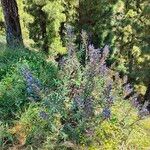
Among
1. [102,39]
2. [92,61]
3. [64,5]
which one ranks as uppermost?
[92,61]

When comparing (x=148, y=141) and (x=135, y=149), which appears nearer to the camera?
(x=135, y=149)

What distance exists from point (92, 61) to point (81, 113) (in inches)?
28.8

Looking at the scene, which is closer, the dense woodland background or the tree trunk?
the dense woodland background

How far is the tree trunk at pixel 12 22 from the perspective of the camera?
11.6 m

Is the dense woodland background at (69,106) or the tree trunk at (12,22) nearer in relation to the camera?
the dense woodland background at (69,106)

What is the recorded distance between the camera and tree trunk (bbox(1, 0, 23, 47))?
11578mm

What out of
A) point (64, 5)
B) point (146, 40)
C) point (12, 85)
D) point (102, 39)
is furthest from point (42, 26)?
point (12, 85)

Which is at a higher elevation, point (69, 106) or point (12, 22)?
point (69, 106)

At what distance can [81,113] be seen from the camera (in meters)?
6.03

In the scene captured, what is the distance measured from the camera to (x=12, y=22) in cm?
1188

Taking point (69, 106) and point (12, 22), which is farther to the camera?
point (12, 22)

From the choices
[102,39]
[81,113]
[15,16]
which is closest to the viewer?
[81,113]

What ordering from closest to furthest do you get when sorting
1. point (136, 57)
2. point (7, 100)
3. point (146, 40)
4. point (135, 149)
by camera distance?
point (135, 149)
point (7, 100)
point (146, 40)
point (136, 57)

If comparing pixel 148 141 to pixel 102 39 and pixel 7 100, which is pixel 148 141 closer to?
pixel 7 100
